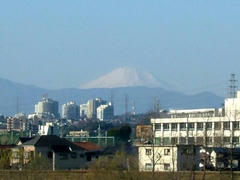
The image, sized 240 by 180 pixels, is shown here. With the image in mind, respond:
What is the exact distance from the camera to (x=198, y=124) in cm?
6294

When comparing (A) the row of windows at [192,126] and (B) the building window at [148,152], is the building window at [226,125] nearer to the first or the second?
(A) the row of windows at [192,126]

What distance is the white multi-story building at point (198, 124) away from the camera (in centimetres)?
5541

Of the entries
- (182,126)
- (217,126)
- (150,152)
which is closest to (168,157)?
(150,152)

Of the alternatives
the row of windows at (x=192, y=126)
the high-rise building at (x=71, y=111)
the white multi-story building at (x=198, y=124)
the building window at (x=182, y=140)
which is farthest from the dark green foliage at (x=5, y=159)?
the high-rise building at (x=71, y=111)

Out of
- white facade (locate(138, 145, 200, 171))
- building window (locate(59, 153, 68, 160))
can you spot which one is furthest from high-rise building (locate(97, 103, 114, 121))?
white facade (locate(138, 145, 200, 171))

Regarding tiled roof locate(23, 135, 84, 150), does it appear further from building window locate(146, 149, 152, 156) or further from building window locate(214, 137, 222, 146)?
building window locate(214, 137, 222, 146)

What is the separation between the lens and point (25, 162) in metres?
35.4

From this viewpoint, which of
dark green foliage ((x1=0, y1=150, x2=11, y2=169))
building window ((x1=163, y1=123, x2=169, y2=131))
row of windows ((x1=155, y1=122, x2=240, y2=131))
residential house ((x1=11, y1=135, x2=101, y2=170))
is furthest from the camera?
building window ((x1=163, y1=123, x2=169, y2=131))

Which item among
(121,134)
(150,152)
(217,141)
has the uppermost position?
(121,134)

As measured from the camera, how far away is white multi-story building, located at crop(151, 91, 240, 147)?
182 ft

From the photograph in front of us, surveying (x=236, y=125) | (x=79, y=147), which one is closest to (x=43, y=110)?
(x=236, y=125)

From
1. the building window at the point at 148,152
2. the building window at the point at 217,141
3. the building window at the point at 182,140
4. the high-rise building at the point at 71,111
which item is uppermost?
the high-rise building at the point at 71,111

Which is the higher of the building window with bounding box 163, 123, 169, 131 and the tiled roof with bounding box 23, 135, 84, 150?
the building window with bounding box 163, 123, 169, 131

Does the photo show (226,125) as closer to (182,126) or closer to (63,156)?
(182,126)
